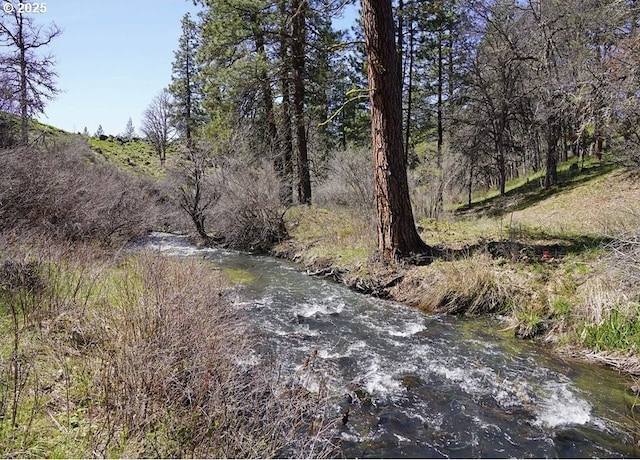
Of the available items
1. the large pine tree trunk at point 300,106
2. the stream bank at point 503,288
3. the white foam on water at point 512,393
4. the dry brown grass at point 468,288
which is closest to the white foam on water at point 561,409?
the white foam on water at point 512,393

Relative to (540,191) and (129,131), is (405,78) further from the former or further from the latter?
(129,131)

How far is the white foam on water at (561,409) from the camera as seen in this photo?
12.2 ft

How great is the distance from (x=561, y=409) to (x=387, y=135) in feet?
18.3

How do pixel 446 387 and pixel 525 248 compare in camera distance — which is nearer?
pixel 446 387

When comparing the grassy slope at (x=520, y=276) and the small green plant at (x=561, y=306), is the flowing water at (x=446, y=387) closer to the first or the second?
the grassy slope at (x=520, y=276)

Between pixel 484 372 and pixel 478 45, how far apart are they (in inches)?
905

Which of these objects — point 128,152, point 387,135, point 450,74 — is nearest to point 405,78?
point 450,74

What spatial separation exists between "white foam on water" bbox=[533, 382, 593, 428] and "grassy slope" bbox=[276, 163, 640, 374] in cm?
102

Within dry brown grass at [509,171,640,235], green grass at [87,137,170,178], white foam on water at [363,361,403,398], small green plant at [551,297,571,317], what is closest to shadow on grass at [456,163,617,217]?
dry brown grass at [509,171,640,235]

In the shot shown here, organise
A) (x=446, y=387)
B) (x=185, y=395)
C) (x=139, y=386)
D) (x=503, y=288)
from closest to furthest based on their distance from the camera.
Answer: (x=139, y=386), (x=185, y=395), (x=446, y=387), (x=503, y=288)

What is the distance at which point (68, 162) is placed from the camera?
13289 millimetres

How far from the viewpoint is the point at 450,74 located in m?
24.2

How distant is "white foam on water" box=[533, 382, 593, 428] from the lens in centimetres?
371

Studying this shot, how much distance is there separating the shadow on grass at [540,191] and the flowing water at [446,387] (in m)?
12.7
